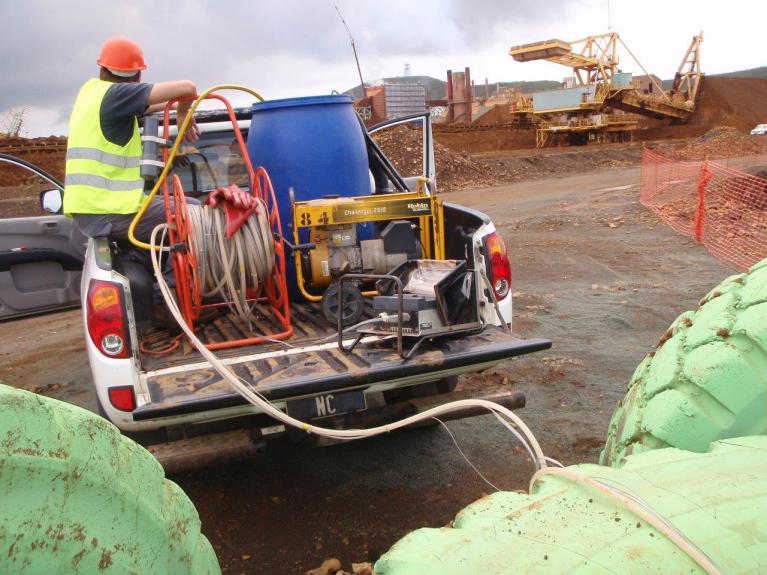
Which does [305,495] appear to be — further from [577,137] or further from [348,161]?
[577,137]

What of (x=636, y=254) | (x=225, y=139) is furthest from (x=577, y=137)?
(x=225, y=139)

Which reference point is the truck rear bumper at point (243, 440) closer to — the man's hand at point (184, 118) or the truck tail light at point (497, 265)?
the truck tail light at point (497, 265)

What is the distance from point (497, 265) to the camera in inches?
164

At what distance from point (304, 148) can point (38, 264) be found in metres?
2.71

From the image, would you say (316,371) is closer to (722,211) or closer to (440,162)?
(722,211)

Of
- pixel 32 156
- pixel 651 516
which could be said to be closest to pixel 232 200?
pixel 651 516

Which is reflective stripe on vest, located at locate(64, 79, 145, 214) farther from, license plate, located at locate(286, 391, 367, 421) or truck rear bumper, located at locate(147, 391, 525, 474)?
license plate, located at locate(286, 391, 367, 421)

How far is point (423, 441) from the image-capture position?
455 centimetres

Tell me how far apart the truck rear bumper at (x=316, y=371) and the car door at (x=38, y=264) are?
2.87m

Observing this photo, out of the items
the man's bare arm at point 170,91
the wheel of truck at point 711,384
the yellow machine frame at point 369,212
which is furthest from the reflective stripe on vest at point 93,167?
the wheel of truck at point 711,384

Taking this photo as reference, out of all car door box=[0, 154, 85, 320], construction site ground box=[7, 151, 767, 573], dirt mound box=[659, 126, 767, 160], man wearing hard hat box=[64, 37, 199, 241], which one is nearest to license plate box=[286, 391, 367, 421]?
construction site ground box=[7, 151, 767, 573]

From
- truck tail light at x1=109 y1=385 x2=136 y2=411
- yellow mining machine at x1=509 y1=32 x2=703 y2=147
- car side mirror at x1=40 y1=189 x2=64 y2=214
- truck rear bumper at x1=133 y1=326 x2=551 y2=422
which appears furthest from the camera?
yellow mining machine at x1=509 y1=32 x2=703 y2=147

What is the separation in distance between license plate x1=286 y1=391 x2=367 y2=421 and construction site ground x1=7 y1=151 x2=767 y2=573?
2.10 ft

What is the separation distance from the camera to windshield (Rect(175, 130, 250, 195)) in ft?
18.7
